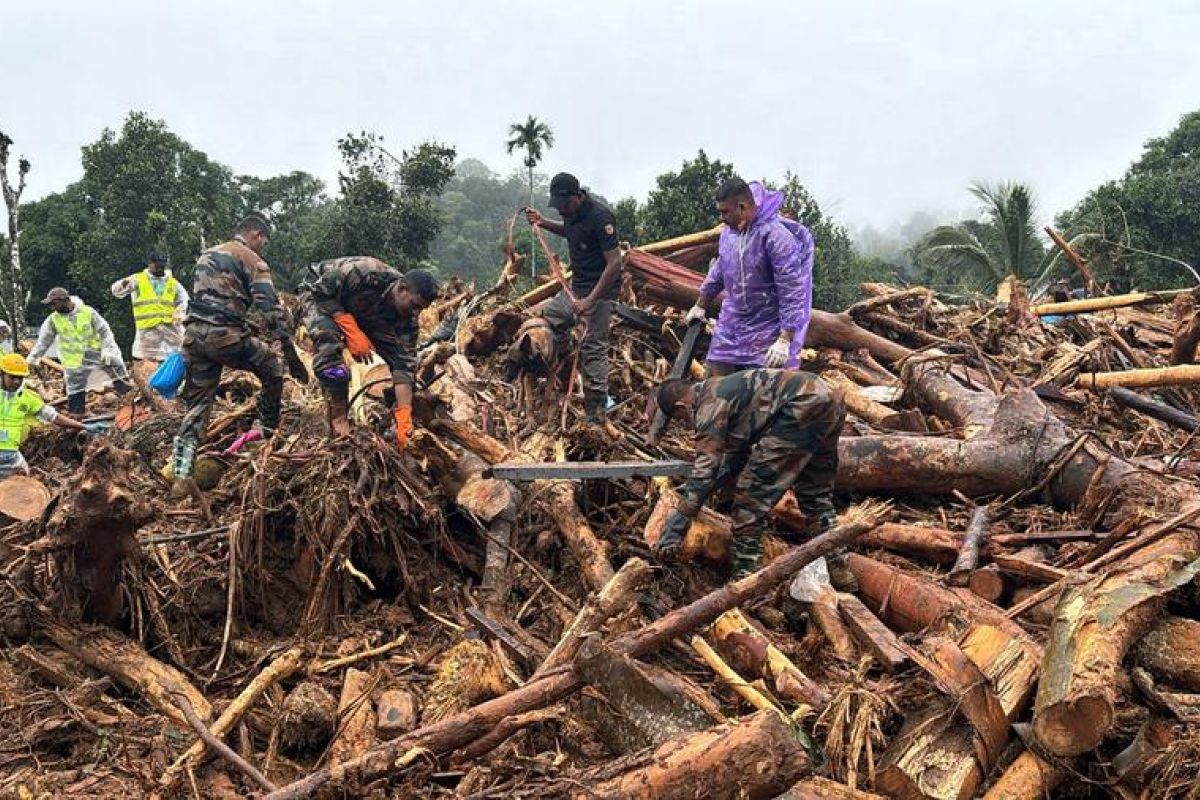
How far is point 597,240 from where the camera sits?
571 centimetres

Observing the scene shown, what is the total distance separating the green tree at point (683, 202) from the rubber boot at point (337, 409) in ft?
52.0

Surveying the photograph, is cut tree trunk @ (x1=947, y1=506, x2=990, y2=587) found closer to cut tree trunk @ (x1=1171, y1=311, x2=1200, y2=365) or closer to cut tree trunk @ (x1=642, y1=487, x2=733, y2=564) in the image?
cut tree trunk @ (x1=642, y1=487, x2=733, y2=564)

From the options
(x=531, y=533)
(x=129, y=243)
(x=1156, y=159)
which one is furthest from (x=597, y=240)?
(x=1156, y=159)

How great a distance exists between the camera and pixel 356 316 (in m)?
5.12

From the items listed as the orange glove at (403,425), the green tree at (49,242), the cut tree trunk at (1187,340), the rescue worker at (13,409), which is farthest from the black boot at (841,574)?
the green tree at (49,242)

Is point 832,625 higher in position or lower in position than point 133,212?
lower

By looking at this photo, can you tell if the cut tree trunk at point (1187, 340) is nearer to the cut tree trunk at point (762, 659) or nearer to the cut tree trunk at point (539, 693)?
the cut tree trunk at point (539, 693)

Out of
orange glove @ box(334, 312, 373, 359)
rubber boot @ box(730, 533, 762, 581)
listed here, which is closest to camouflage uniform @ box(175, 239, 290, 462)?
orange glove @ box(334, 312, 373, 359)

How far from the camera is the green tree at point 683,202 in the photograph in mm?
20266

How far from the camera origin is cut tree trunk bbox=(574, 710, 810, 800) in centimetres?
212

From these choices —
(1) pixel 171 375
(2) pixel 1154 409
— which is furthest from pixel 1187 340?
(1) pixel 171 375

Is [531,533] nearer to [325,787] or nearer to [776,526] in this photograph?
[776,526]

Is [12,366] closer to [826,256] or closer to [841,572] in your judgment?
[841,572]

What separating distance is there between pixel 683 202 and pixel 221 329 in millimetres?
16529
